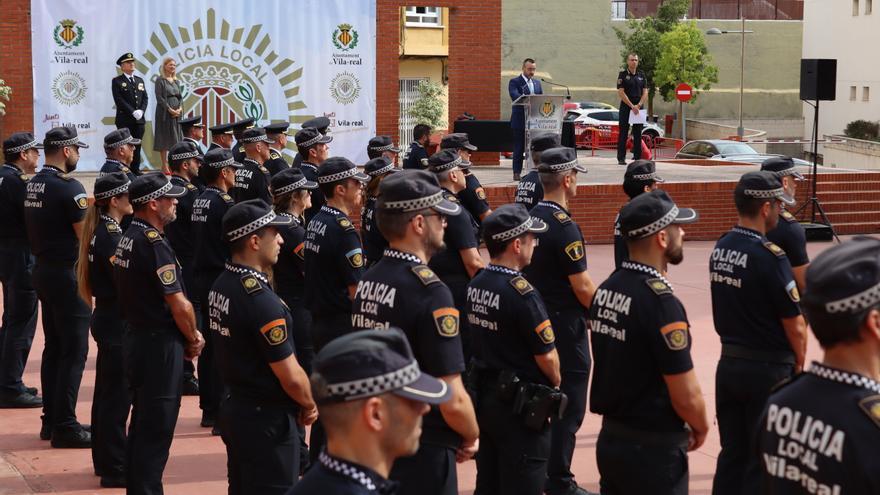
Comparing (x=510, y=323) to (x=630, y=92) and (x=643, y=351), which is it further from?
(x=630, y=92)

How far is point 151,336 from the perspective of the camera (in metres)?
7.16

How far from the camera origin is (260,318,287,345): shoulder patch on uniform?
228 inches

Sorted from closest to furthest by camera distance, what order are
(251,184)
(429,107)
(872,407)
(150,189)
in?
1. (872,407)
2. (150,189)
3. (251,184)
4. (429,107)

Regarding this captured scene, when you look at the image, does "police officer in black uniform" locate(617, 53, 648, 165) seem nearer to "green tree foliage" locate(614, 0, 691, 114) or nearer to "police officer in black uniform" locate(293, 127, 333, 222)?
"police officer in black uniform" locate(293, 127, 333, 222)

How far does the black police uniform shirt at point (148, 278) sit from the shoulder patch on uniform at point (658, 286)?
3.01m

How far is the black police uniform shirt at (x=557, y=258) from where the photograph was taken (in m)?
7.75

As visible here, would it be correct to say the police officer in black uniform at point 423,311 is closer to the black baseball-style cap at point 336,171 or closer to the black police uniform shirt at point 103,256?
the black baseball-style cap at point 336,171

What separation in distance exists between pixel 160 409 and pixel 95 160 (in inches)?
549

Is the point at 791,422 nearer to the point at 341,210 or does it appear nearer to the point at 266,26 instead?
the point at 341,210

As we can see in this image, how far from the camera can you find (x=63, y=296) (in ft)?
29.9

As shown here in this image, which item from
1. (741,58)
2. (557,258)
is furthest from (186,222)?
(741,58)

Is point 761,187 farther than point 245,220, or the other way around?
point 761,187

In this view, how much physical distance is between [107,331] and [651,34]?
47.9 metres

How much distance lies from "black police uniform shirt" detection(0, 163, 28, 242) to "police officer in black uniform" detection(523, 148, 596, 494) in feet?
15.3
